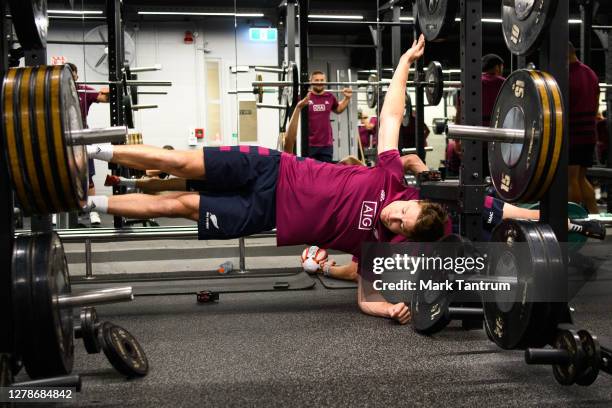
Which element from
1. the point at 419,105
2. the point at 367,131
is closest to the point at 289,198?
the point at 419,105

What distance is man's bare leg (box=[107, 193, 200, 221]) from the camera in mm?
2316

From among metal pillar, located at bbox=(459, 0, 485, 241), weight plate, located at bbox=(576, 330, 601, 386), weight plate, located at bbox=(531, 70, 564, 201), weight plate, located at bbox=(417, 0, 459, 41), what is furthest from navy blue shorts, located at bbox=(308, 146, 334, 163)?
weight plate, located at bbox=(576, 330, 601, 386)

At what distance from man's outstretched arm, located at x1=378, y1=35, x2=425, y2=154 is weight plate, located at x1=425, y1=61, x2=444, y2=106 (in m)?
1.14

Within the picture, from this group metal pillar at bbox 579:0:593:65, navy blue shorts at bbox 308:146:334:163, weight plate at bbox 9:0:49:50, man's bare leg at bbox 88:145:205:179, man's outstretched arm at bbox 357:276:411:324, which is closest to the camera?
weight plate at bbox 9:0:49:50

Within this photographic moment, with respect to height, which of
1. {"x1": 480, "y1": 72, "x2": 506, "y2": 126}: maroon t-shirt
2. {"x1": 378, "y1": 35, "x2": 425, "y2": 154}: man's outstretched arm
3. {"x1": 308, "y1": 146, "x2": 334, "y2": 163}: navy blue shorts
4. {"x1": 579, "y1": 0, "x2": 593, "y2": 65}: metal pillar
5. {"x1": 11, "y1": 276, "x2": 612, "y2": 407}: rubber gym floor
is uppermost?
{"x1": 579, "y1": 0, "x2": 593, "y2": 65}: metal pillar

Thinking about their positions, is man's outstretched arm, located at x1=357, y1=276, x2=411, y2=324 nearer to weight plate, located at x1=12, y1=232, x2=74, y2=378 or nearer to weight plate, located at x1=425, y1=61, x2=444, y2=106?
weight plate, located at x1=12, y1=232, x2=74, y2=378

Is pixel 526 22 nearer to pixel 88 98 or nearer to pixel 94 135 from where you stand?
pixel 94 135

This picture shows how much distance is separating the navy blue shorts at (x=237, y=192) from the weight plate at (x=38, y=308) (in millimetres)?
818

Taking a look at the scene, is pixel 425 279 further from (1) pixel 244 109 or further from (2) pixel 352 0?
(2) pixel 352 0

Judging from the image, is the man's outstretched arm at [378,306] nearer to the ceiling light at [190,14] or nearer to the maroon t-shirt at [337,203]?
the maroon t-shirt at [337,203]

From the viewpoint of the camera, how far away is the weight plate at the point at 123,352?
180 centimetres

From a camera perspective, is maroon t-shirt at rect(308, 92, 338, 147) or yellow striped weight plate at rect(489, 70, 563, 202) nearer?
yellow striped weight plate at rect(489, 70, 563, 202)

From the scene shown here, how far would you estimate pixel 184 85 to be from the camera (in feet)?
17.7

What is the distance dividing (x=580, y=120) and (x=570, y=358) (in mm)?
2506
